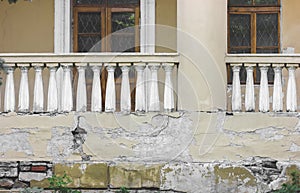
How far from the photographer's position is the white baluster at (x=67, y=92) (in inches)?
283

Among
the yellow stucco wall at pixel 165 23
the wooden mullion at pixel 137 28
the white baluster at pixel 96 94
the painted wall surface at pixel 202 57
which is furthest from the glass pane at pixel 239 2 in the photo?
the white baluster at pixel 96 94

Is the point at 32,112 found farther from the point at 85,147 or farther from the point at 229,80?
the point at 229,80

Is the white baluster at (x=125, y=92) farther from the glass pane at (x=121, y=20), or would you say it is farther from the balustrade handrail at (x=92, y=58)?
the glass pane at (x=121, y=20)

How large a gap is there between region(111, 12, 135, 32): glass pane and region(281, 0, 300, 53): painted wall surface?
240 centimetres

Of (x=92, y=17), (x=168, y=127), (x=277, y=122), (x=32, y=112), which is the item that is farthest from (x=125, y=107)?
(x=92, y=17)

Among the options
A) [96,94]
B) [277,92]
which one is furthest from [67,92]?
[277,92]

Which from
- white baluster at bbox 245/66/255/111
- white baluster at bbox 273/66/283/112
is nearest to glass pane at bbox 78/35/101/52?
white baluster at bbox 245/66/255/111

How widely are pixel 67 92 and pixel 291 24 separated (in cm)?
382

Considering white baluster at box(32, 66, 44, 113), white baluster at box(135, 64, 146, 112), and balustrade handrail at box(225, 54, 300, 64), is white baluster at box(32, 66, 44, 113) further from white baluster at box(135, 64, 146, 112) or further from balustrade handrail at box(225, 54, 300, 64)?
balustrade handrail at box(225, 54, 300, 64)

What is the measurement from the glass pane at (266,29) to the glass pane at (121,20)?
1999 millimetres

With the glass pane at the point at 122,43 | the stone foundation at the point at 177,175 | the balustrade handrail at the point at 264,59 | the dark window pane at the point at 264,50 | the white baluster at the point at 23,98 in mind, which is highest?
the glass pane at the point at 122,43

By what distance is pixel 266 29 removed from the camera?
909 centimetres

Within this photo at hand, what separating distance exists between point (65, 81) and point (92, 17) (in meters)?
2.35

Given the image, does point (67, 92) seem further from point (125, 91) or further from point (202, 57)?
point (202, 57)
